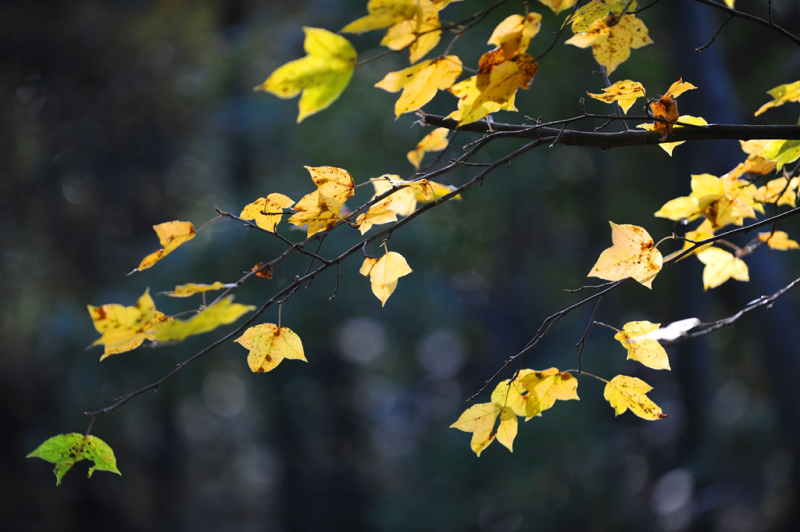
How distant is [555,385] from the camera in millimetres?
523

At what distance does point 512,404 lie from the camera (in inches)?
20.2

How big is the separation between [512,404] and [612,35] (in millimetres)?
405

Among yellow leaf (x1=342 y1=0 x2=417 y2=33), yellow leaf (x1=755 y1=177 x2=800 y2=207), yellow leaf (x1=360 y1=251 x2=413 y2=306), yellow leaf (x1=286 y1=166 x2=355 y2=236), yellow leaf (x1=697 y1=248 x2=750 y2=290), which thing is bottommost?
yellow leaf (x1=697 y1=248 x2=750 y2=290)

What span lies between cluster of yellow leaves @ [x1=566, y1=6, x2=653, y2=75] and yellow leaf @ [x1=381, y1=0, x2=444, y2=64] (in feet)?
0.59

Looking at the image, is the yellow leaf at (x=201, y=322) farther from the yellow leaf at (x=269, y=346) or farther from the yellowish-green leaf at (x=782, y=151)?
the yellowish-green leaf at (x=782, y=151)

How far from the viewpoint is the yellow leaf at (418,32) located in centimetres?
37

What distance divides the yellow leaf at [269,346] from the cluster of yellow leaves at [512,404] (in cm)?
18

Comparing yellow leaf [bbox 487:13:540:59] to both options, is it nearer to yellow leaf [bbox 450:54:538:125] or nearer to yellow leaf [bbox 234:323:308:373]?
yellow leaf [bbox 450:54:538:125]

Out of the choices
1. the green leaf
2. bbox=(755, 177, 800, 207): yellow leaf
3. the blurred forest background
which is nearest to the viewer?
the green leaf

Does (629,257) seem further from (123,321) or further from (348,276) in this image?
(348,276)

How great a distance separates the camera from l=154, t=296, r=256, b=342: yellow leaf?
324 millimetres

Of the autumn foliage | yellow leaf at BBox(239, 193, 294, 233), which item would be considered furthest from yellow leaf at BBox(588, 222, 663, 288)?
yellow leaf at BBox(239, 193, 294, 233)

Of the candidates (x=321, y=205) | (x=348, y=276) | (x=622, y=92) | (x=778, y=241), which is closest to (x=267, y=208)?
(x=321, y=205)

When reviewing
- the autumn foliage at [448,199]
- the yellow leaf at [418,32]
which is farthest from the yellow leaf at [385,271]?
the yellow leaf at [418,32]
